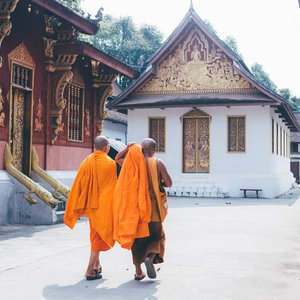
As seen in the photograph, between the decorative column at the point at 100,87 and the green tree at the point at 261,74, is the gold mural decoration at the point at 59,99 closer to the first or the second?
the decorative column at the point at 100,87

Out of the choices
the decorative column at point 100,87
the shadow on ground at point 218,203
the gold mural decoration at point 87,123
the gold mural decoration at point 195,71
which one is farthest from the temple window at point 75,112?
the gold mural decoration at point 195,71

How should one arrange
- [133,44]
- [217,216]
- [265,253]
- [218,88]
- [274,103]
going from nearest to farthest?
1. [265,253]
2. [217,216]
3. [274,103]
4. [218,88]
5. [133,44]

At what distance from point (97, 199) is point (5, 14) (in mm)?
5889

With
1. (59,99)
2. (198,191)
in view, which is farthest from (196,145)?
(59,99)

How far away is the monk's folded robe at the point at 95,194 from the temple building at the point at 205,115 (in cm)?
1750

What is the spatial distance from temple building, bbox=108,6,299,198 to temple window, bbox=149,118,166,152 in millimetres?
48

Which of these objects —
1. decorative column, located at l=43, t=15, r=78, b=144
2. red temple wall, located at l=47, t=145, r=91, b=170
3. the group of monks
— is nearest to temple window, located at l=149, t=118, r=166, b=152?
red temple wall, located at l=47, t=145, r=91, b=170

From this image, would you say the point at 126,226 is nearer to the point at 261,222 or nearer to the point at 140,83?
the point at 261,222

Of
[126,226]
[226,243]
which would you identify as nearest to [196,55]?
[226,243]

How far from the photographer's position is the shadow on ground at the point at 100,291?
519 cm

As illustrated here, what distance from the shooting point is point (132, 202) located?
19.7ft

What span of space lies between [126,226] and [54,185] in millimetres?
6714

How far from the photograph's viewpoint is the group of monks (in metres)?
5.99

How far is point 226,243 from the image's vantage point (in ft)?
29.1
